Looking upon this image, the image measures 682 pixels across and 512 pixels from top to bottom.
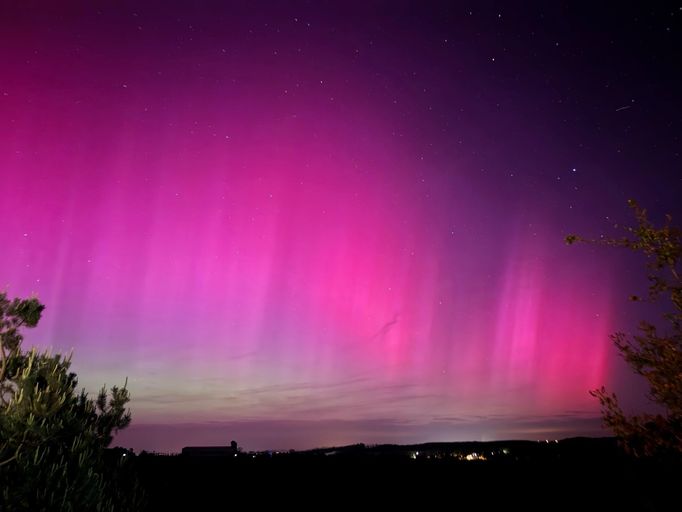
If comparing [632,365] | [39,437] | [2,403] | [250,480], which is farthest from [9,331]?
[250,480]

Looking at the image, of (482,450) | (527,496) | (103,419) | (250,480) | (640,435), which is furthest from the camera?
(482,450)

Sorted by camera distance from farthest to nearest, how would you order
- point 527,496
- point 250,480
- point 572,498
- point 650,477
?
point 250,480, point 527,496, point 572,498, point 650,477

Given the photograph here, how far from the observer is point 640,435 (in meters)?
7.91

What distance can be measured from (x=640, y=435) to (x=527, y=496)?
114ft

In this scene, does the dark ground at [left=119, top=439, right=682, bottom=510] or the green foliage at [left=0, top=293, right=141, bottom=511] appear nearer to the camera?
the green foliage at [left=0, top=293, right=141, bottom=511]

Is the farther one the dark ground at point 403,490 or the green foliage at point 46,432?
the dark ground at point 403,490

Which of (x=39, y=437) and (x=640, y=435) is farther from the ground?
(x=640, y=435)

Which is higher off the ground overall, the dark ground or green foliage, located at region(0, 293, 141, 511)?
green foliage, located at region(0, 293, 141, 511)

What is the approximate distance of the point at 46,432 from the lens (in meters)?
8.12

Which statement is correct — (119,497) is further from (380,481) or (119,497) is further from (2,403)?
(380,481)

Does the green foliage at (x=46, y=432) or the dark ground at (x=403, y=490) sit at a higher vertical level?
the green foliage at (x=46, y=432)

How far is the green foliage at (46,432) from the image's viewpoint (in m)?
8.11

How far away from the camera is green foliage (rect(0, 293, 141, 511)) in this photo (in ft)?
26.6

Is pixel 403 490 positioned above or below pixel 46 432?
below
